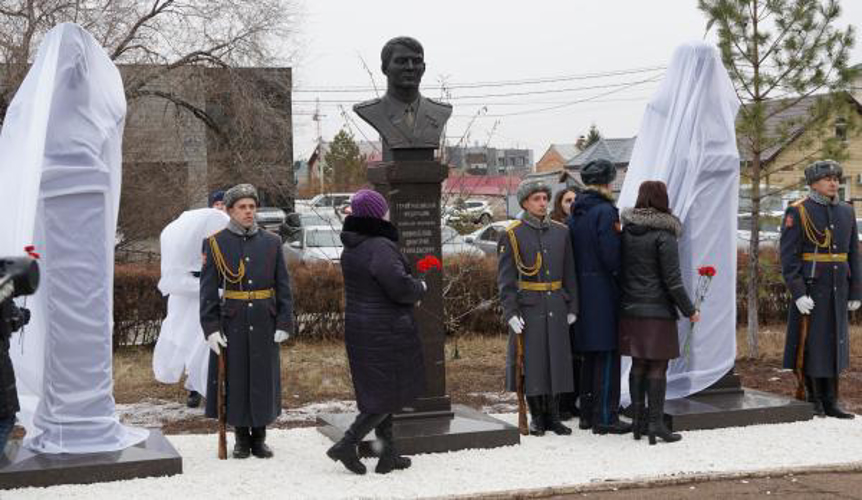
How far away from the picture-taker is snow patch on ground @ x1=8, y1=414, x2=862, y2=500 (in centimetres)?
632

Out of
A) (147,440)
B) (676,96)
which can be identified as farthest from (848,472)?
(147,440)

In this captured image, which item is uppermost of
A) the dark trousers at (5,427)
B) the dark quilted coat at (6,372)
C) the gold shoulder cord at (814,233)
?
the gold shoulder cord at (814,233)

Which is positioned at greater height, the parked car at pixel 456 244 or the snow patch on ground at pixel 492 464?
the parked car at pixel 456 244

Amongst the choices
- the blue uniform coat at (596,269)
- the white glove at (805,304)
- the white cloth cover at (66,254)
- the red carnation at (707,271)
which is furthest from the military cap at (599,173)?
the white cloth cover at (66,254)

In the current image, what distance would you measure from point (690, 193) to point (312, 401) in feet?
12.9

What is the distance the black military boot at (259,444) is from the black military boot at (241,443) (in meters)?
0.04

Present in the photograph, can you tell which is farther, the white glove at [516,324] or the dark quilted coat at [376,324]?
the white glove at [516,324]

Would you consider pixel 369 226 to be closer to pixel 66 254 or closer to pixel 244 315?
pixel 244 315

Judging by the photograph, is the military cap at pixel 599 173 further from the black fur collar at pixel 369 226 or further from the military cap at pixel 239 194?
the military cap at pixel 239 194

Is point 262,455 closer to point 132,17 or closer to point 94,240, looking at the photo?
point 94,240

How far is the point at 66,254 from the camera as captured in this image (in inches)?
268

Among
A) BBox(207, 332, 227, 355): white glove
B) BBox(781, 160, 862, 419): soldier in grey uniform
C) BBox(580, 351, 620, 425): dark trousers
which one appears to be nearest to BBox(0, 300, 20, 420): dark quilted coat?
BBox(207, 332, 227, 355): white glove

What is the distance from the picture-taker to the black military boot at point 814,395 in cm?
843

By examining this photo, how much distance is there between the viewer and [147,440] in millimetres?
7078
